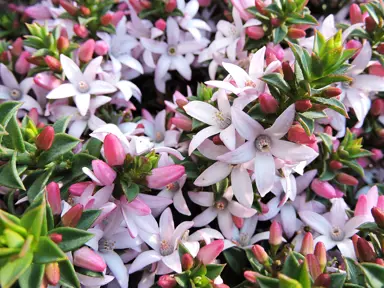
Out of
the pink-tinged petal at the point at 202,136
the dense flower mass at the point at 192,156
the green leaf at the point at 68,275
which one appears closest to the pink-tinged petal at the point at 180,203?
the dense flower mass at the point at 192,156

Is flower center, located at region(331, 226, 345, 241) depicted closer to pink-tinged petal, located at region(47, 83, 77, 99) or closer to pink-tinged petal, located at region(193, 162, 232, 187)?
pink-tinged petal, located at region(193, 162, 232, 187)

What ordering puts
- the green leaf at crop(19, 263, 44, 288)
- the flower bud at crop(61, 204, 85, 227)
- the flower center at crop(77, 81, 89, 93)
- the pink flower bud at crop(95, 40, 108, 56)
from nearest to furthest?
the green leaf at crop(19, 263, 44, 288) → the flower bud at crop(61, 204, 85, 227) → the flower center at crop(77, 81, 89, 93) → the pink flower bud at crop(95, 40, 108, 56)

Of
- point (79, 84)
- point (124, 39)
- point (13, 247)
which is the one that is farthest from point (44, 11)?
point (13, 247)

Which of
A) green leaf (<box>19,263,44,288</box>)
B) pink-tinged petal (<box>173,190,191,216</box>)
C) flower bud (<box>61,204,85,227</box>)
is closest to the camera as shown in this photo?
green leaf (<box>19,263,44,288</box>)

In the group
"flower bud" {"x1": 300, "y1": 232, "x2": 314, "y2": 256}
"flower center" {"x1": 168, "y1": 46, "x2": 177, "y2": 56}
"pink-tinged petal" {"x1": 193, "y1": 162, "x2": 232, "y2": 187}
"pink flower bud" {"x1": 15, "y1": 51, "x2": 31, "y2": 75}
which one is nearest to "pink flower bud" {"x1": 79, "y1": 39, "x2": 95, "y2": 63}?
"pink flower bud" {"x1": 15, "y1": 51, "x2": 31, "y2": 75}

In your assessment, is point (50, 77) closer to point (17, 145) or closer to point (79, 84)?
point (79, 84)

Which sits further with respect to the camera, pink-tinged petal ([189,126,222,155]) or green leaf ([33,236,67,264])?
pink-tinged petal ([189,126,222,155])
